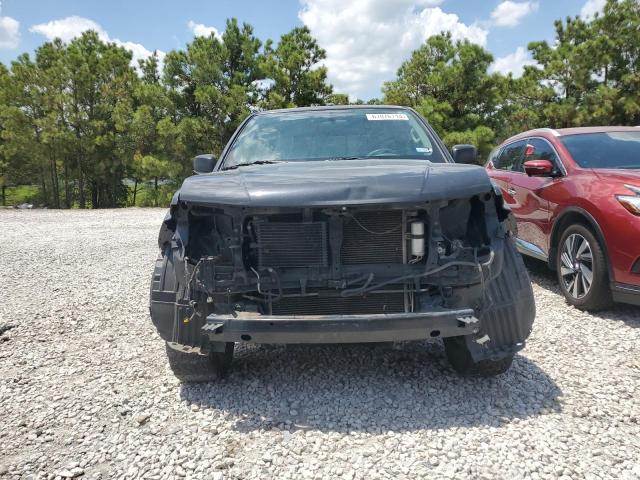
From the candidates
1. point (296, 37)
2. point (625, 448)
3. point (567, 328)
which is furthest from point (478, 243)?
point (296, 37)

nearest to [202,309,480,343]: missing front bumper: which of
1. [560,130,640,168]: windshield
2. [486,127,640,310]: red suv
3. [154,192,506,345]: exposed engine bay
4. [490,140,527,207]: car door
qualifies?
[154,192,506,345]: exposed engine bay

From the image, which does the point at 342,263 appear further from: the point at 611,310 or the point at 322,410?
the point at 611,310

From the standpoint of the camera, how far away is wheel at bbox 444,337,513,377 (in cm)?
275

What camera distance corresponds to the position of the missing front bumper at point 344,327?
226 centimetres

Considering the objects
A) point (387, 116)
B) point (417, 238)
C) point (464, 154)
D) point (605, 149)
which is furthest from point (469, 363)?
point (605, 149)

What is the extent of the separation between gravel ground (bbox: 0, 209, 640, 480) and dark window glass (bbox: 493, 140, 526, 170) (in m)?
2.54

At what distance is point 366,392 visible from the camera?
2766 millimetres

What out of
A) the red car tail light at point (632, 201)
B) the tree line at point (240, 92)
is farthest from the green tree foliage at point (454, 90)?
the red car tail light at point (632, 201)

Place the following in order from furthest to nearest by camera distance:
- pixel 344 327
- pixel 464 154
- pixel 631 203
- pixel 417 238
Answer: pixel 631 203 < pixel 464 154 < pixel 417 238 < pixel 344 327

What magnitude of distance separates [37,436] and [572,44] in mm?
27113

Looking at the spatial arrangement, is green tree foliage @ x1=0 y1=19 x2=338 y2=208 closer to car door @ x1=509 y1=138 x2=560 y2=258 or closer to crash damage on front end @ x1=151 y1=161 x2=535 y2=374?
car door @ x1=509 y1=138 x2=560 y2=258

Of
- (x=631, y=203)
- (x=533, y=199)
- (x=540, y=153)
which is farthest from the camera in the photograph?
(x=540, y=153)

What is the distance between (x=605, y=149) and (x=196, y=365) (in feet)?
15.2

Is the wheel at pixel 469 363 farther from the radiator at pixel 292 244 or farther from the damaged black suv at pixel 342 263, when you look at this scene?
the radiator at pixel 292 244
